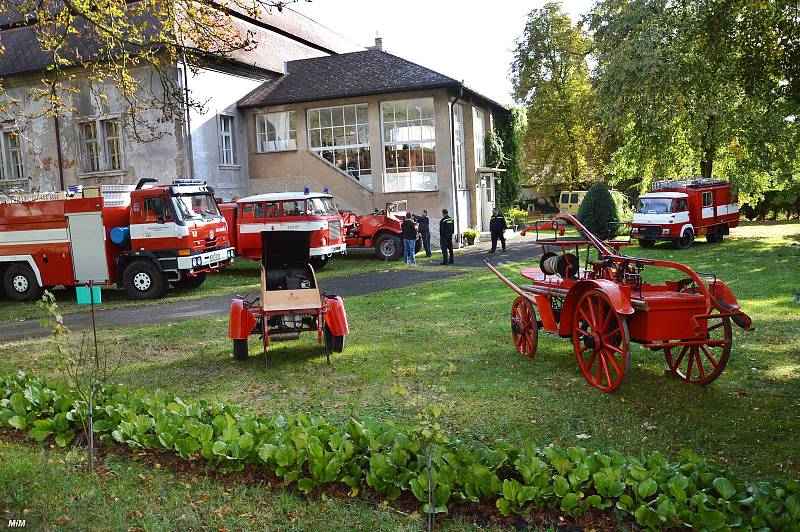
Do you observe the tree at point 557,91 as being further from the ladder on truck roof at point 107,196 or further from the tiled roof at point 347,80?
the ladder on truck roof at point 107,196

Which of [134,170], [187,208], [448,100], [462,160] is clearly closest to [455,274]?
[187,208]

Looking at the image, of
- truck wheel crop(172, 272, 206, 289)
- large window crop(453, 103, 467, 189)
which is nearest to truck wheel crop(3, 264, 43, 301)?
truck wheel crop(172, 272, 206, 289)

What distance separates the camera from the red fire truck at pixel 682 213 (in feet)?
79.1

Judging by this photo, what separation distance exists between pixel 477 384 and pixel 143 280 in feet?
38.0

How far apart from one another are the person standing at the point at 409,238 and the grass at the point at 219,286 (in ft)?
1.38

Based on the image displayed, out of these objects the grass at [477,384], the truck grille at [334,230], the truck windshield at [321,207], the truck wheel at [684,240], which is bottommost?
the grass at [477,384]

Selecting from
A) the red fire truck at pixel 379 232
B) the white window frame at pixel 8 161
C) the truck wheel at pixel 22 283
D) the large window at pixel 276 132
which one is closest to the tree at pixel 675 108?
the red fire truck at pixel 379 232

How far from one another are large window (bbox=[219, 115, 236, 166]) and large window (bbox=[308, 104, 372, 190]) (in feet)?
10.7

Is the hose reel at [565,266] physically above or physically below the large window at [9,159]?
below

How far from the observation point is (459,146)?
95.8ft


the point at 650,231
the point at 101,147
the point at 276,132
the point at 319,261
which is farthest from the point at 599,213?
the point at 101,147

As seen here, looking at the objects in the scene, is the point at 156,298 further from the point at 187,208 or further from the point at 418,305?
the point at 418,305

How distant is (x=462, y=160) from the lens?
29.6 metres

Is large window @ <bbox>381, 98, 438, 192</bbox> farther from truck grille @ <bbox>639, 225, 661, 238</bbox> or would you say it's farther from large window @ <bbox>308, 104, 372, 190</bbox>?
truck grille @ <bbox>639, 225, 661, 238</bbox>
